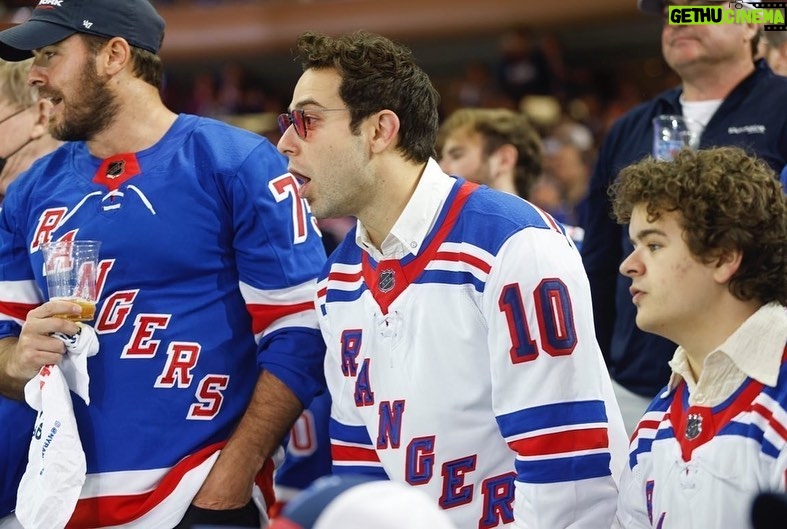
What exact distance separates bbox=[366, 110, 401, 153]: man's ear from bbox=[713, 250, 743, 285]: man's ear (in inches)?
34.7

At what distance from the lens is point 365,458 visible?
265 centimetres

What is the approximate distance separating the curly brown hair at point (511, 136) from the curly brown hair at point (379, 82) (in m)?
1.98

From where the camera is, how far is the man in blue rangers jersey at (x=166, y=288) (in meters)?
2.79

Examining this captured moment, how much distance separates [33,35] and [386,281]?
1.15 meters

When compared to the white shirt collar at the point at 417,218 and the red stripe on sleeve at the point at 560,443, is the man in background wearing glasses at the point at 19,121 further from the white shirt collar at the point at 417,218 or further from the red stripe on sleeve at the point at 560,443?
the red stripe on sleeve at the point at 560,443

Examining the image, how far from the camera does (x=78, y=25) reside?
2926 mm

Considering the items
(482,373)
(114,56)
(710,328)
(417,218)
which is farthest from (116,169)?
(710,328)

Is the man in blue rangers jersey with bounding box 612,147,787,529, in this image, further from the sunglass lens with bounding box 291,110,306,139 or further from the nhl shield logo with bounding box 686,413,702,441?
the sunglass lens with bounding box 291,110,306,139

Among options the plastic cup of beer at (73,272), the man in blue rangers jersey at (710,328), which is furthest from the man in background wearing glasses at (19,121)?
the man in blue rangers jersey at (710,328)

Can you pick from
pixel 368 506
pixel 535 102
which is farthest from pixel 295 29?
pixel 368 506

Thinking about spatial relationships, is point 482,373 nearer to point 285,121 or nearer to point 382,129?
point 382,129

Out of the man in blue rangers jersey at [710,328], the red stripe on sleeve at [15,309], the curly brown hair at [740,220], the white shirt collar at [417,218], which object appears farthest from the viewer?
the red stripe on sleeve at [15,309]

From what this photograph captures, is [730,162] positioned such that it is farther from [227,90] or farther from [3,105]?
[227,90]

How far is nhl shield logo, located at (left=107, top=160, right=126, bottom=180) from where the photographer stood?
2.92 m
